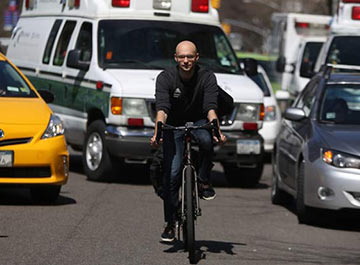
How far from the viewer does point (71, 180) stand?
15.3 m

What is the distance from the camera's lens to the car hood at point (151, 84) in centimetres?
1460

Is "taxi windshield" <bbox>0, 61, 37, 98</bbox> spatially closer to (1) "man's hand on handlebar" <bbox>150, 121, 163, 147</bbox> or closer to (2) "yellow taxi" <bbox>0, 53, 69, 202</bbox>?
(2) "yellow taxi" <bbox>0, 53, 69, 202</bbox>

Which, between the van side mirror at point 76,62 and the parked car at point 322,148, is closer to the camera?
the parked car at point 322,148

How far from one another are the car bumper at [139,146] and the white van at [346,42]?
12.5 feet

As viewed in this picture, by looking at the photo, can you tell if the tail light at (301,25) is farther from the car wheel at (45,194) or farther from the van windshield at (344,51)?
the car wheel at (45,194)

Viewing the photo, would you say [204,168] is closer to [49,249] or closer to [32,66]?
[49,249]

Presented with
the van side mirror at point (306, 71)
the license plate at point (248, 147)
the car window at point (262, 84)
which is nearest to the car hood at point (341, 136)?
the license plate at point (248, 147)

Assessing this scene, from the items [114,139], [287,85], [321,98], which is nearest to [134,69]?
[114,139]

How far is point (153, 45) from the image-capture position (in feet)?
51.3

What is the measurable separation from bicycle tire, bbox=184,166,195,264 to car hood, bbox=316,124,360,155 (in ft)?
8.60

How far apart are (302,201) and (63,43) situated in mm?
5952

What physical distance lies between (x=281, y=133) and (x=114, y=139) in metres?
2.15

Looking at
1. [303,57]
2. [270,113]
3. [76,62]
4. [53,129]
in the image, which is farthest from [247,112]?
[303,57]

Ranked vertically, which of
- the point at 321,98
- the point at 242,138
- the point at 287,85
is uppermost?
the point at 321,98
